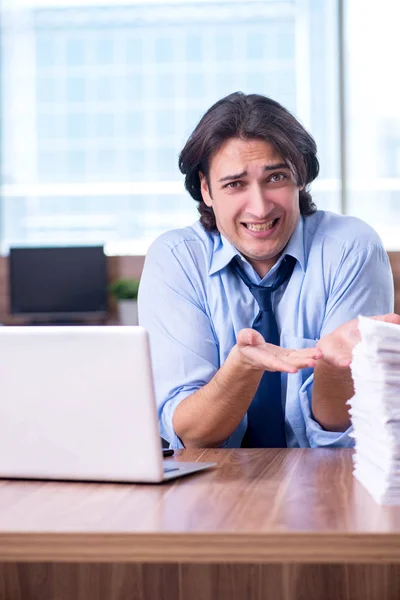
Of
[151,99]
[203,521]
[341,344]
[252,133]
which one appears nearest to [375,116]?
[151,99]

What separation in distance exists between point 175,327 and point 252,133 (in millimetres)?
473

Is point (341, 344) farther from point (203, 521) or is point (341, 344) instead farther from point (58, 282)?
point (58, 282)

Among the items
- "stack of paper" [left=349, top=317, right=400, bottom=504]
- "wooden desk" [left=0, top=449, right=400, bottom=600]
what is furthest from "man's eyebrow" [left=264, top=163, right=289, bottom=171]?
"stack of paper" [left=349, top=317, right=400, bottom=504]

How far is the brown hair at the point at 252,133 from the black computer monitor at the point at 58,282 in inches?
98.7

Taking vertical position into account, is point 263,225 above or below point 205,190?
below

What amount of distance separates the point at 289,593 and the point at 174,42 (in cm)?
399

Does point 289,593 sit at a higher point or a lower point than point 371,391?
lower

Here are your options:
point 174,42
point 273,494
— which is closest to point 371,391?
point 273,494

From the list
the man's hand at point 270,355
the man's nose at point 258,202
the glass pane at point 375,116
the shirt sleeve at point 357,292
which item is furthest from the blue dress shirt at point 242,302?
the glass pane at point 375,116

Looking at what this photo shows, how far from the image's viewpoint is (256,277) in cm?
208

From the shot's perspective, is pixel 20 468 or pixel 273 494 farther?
pixel 20 468

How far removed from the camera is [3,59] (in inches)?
194

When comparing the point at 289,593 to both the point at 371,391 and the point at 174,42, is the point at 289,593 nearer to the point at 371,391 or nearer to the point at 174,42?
the point at 371,391

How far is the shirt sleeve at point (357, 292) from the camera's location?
196cm
